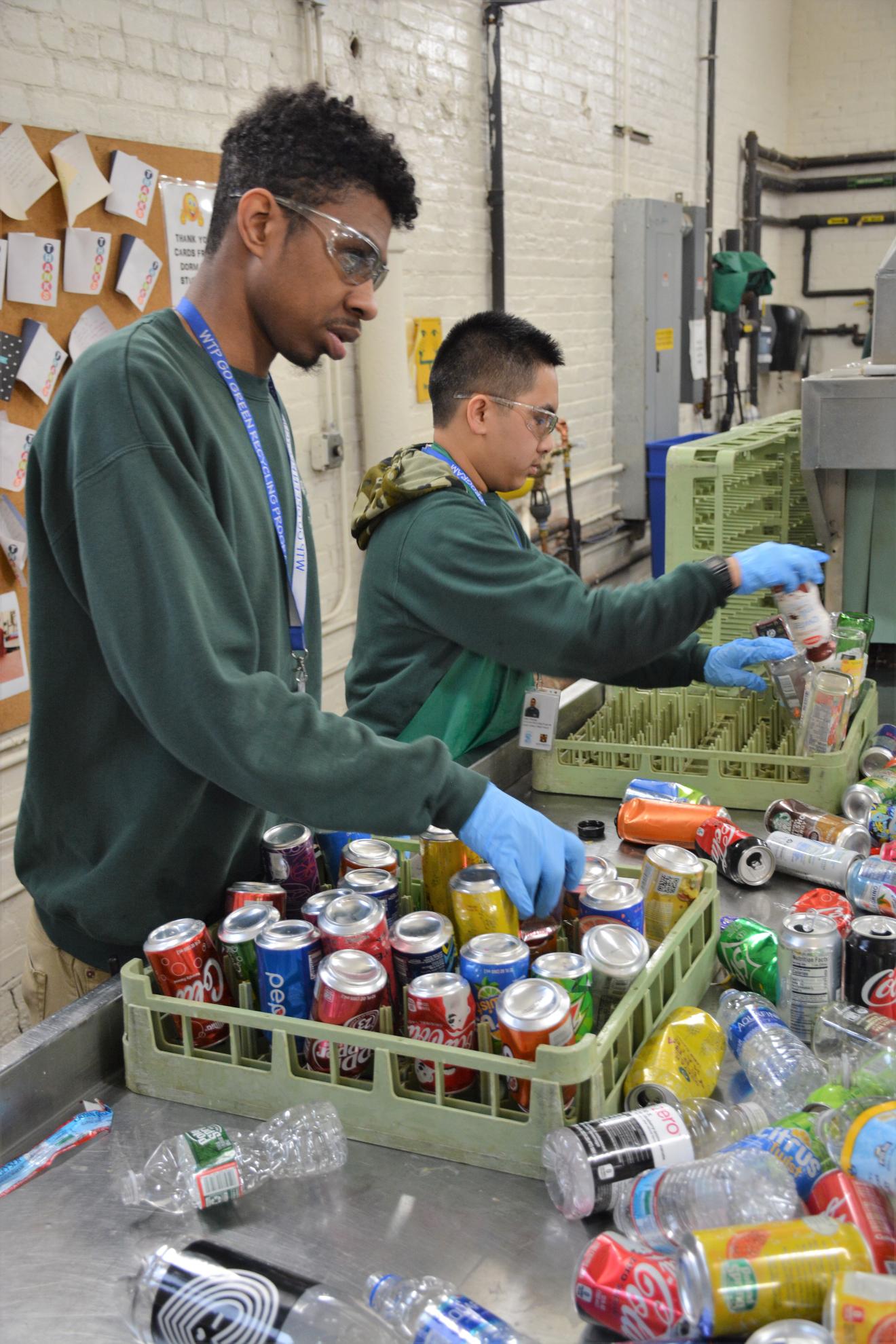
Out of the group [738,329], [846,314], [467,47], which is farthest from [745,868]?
[846,314]

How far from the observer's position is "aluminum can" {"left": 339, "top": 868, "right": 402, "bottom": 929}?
1.37 metres

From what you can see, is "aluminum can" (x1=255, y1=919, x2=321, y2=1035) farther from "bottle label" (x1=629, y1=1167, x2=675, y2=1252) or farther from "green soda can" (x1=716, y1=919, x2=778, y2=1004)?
"green soda can" (x1=716, y1=919, x2=778, y2=1004)

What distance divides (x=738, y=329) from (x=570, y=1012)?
877cm

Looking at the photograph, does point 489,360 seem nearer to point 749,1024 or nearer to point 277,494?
point 277,494

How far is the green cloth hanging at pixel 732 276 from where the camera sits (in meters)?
8.41

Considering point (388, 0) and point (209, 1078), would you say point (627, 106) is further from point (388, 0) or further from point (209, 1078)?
point (209, 1078)

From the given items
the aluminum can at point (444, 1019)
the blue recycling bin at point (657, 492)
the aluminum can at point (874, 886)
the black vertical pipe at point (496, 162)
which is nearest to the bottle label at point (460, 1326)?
the aluminum can at point (444, 1019)

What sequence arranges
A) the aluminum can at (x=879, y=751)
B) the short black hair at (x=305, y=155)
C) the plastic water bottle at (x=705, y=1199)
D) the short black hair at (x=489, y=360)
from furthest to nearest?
1. the short black hair at (x=489, y=360)
2. the aluminum can at (x=879, y=751)
3. the short black hair at (x=305, y=155)
4. the plastic water bottle at (x=705, y=1199)

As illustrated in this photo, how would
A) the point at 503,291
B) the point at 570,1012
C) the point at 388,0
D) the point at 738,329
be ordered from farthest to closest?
1. the point at 738,329
2. the point at 503,291
3. the point at 388,0
4. the point at 570,1012

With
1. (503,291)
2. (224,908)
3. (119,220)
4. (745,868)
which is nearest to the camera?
(224,908)

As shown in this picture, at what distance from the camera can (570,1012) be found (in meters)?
1.14

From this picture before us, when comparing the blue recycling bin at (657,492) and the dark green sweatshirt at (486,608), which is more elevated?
the dark green sweatshirt at (486,608)

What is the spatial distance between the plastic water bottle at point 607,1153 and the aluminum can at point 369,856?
46 cm

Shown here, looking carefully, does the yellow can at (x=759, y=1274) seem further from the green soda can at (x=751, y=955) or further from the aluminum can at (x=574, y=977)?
the green soda can at (x=751, y=955)
